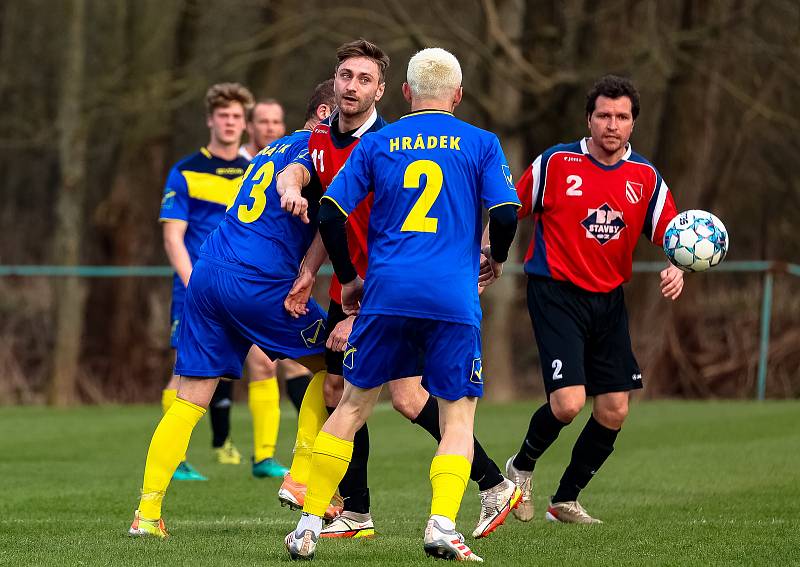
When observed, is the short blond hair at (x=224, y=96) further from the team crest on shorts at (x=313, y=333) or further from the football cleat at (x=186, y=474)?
the team crest on shorts at (x=313, y=333)

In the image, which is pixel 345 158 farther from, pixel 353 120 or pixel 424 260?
pixel 424 260

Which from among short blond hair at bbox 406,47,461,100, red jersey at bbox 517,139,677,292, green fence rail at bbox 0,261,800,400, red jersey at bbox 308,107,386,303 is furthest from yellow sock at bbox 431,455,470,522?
green fence rail at bbox 0,261,800,400

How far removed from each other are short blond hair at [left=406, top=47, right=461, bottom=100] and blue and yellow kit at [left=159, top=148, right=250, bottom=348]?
4110 mm

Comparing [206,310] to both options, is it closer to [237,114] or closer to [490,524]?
[490,524]

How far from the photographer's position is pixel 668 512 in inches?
290

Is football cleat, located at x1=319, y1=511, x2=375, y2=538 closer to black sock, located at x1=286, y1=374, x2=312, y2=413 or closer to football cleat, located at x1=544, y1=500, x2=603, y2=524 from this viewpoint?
football cleat, located at x1=544, y1=500, x2=603, y2=524

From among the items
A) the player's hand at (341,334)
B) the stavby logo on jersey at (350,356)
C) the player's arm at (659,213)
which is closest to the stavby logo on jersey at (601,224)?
the player's arm at (659,213)

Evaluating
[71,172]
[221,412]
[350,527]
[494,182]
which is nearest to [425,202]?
[494,182]

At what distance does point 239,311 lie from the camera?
633 cm

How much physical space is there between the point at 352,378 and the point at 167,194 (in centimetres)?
437

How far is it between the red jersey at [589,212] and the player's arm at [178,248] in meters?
2.96

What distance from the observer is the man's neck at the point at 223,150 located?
9.75m

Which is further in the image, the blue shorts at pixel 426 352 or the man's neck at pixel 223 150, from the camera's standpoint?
the man's neck at pixel 223 150

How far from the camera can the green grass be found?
230 inches
